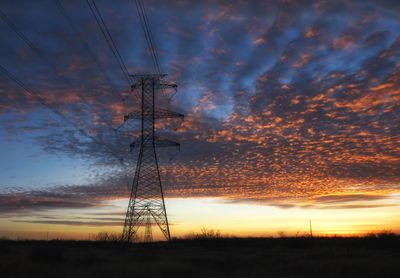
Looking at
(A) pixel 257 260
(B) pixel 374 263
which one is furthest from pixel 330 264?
(A) pixel 257 260

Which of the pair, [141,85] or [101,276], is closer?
[101,276]

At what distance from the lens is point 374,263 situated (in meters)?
31.6

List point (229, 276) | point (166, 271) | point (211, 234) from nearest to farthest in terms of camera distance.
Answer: point (229, 276), point (166, 271), point (211, 234)

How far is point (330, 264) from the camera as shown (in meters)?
32.0

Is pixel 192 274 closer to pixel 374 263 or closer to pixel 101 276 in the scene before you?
pixel 101 276

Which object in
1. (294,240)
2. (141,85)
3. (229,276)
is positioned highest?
(141,85)

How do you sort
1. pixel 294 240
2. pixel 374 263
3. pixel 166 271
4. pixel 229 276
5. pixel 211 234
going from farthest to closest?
pixel 211 234 < pixel 294 240 < pixel 374 263 < pixel 166 271 < pixel 229 276

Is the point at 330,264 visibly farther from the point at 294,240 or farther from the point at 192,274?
the point at 294,240

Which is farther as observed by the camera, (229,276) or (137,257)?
(137,257)

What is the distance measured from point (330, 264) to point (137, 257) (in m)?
15.9

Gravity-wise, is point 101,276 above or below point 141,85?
below

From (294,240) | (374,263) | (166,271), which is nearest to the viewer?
(166,271)

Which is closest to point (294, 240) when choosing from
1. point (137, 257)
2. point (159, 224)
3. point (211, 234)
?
point (211, 234)

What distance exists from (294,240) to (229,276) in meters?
41.6
